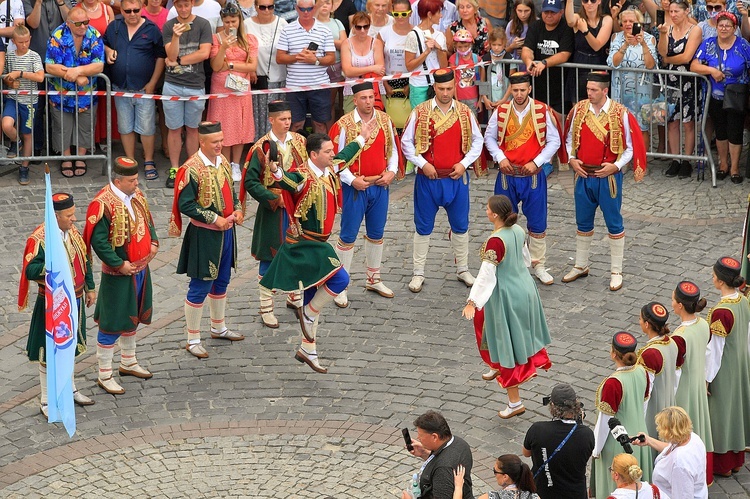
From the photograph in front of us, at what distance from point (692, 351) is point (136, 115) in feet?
26.4

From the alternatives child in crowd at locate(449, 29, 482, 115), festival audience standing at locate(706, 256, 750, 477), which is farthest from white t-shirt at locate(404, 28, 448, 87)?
festival audience standing at locate(706, 256, 750, 477)

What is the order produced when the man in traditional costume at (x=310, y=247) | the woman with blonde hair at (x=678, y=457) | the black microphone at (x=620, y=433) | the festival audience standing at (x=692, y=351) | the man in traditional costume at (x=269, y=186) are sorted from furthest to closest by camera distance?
the man in traditional costume at (x=269, y=186)
the man in traditional costume at (x=310, y=247)
the festival audience standing at (x=692, y=351)
the woman with blonde hair at (x=678, y=457)
the black microphone at (x=620, y=433)

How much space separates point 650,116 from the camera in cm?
1562

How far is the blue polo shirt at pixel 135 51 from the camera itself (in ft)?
50.9

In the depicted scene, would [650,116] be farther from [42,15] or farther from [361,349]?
[42,15]

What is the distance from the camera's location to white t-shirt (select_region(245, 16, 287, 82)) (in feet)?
51.4

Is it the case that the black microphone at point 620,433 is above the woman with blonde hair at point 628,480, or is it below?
above

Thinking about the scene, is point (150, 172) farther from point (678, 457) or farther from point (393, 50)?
point (678, 457)

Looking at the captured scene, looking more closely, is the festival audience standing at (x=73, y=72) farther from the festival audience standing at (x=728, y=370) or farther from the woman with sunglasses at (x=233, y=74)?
the festival audience standing at (x=728, y=370)

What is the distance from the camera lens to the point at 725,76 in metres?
15.1

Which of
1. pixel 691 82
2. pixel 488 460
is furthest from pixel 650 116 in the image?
pixel 488 460

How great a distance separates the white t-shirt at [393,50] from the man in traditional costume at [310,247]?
401cm

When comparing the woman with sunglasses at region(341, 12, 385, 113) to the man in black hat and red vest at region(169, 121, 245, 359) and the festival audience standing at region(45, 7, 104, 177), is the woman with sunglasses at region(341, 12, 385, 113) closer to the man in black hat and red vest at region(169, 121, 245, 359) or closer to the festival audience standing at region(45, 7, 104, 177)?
the festival audience standing at region(45, 7, 104, 177)

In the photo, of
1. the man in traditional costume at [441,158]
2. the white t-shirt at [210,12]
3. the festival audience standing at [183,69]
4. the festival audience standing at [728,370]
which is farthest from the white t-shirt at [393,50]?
the festival audience standing at [728,370]
